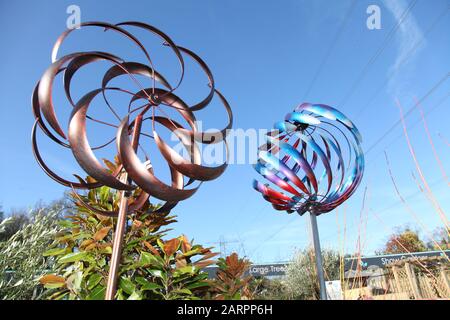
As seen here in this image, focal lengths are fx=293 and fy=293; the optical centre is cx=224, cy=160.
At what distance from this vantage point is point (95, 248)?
9.93ft

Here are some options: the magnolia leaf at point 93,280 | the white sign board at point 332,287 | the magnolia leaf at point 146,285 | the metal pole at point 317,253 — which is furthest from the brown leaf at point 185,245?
the white sign board at point 332,287

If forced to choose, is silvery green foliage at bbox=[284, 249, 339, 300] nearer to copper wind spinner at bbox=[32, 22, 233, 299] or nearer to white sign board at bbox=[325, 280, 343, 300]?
white sign board at bbox=[325, 280, 343, 300]

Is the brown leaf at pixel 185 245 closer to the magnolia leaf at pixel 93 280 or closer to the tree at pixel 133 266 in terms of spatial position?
the tree at pixel 133 266

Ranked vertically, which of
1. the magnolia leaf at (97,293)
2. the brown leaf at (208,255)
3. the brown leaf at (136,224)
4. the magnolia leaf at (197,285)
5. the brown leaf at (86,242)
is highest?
the brown leaf at (136,224)

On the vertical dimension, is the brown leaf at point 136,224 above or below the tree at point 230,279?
above

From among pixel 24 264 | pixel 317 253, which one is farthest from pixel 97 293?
pixel 317 253

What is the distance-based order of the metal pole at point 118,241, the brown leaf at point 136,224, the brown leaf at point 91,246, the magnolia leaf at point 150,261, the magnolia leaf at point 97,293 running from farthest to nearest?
1. the brown leaf at point 136,224
2. the brown leaf at point 91,246
3. the magnolia leaf at point 150,261
4. the magnolia leaf at point 97,293
5. the metal pole at point 118,241

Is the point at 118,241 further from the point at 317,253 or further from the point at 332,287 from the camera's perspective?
the point at 332,287

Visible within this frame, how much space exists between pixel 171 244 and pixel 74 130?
55.9 inches

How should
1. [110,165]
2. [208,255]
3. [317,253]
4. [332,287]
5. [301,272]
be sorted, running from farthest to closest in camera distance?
[301,272] → [332,287] → [317,253] → [110,165] → [208,255]

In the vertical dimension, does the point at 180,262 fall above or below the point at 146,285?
above

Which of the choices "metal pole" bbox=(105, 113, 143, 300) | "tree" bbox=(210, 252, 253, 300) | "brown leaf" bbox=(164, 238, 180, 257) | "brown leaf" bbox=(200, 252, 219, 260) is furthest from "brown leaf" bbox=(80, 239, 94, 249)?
"tree" bbox=(210, 252, 253, 300)

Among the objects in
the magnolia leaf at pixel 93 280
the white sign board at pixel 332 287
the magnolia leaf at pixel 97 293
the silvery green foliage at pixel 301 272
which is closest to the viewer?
the magnolia leaf at pixel 97 293

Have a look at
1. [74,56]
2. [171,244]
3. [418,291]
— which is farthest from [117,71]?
[418,291]
